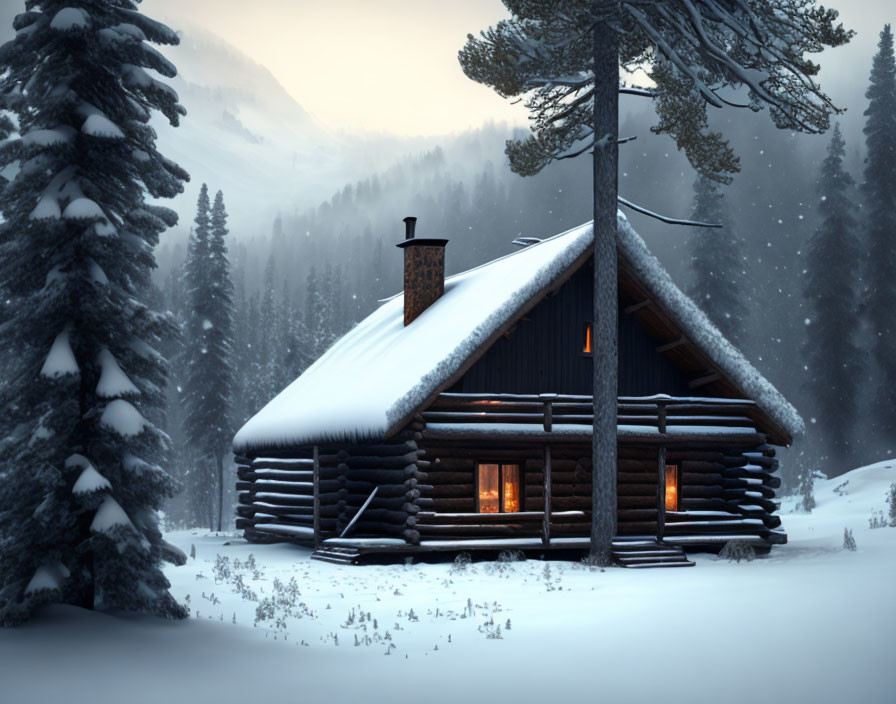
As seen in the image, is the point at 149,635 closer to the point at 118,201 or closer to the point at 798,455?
the point at 118,201

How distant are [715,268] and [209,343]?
1008 inches

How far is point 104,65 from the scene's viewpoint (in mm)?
11281

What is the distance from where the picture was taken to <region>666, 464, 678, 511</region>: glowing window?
2344 centimetres

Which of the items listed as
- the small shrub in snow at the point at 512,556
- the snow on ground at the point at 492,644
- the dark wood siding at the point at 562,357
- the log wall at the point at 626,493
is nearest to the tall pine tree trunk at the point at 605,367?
the small shrub in snow at the point at 512,556

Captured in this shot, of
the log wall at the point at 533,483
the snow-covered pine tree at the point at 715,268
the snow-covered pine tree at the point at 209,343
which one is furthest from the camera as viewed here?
the snow-covered pine tree at the point at 715,268

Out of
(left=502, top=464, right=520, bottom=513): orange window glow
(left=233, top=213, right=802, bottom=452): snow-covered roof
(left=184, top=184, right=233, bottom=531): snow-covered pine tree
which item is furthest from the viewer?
(left=184, top=184, right=233, bottom=531): snow-covered pine tree

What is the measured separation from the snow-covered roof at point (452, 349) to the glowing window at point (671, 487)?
2663 millimetres

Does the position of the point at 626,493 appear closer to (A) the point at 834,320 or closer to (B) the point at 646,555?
(B) the point at 646,555

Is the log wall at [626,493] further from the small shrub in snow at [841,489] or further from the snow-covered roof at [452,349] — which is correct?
the small shrub in snow at [841,489]

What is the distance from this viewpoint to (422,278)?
25.7 metres

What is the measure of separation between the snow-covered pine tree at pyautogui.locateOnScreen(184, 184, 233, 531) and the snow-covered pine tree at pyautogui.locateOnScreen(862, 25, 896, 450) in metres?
30.9

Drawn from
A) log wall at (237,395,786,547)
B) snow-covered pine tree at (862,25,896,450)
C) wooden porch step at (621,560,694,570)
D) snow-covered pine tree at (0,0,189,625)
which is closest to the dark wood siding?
log wall at (237,395,786,547)

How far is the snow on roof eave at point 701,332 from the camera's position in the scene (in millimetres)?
21547

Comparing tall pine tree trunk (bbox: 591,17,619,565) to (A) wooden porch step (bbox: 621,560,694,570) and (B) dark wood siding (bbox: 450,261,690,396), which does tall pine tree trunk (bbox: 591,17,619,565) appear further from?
(B) dark wood siding (bbox: 450,261,690,396)
